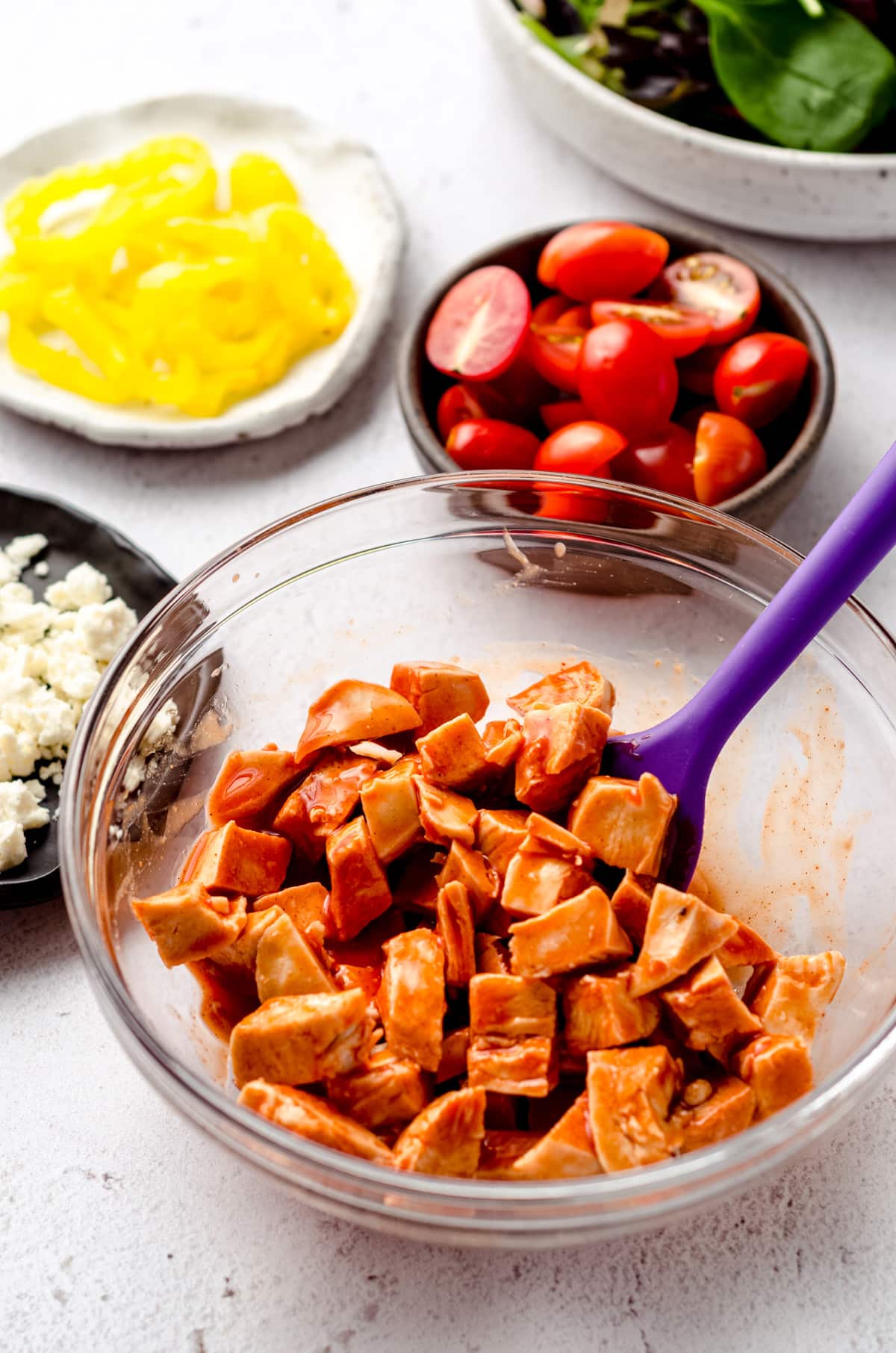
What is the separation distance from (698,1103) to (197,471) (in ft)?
4.72

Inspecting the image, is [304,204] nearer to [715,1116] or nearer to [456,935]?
[456,935]

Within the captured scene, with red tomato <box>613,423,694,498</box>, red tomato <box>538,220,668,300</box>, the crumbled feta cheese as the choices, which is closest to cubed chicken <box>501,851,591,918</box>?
the crumbled feta cheese

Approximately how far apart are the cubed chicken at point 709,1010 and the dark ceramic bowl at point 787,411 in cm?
77

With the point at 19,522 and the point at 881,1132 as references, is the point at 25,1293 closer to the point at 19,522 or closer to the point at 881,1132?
the point at 881,1132

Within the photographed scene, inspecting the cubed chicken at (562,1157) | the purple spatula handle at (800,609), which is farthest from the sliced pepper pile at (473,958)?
the purple spatula handle at (800,609)

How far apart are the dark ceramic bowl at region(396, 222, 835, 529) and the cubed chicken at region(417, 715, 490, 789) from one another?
550mm

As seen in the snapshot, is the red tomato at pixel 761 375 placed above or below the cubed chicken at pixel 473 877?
above

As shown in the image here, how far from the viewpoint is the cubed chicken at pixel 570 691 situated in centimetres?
165

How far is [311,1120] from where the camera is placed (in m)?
1.26

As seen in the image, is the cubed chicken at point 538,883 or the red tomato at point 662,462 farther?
the red tomato at point 662,462

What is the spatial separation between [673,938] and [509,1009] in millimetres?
189

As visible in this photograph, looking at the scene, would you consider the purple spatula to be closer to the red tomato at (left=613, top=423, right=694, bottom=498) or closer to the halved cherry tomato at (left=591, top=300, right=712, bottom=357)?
the red tomato at (left=613, top=423, right=694, bottom=498)

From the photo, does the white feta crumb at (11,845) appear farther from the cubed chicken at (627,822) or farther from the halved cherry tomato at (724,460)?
the halved cherry tomato at (724,460)

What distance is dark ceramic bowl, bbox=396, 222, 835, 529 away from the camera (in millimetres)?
1931
